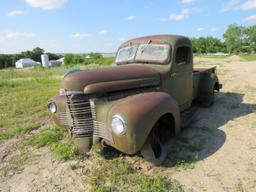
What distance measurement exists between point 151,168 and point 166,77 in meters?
1.58

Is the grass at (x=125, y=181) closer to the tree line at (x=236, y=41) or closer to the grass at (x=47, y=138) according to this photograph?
the grass at (x=47, y=138)

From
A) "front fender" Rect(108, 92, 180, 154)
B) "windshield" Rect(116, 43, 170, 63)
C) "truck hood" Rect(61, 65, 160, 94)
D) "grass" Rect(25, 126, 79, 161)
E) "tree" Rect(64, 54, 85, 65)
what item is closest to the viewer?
"front fender" Rect(108, 92, 180, 154)

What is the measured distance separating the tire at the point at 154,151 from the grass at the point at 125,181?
0.78ft

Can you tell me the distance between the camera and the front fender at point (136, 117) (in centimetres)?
269

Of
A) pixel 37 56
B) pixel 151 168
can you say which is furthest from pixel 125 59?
pixel 37 56

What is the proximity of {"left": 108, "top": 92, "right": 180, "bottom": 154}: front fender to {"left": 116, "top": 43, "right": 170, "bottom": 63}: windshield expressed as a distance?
1.14m

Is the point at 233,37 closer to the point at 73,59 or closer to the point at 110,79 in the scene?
the point at 73,59

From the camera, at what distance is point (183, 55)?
14.3 feet

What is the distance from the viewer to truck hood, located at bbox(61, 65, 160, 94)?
2.99 metres

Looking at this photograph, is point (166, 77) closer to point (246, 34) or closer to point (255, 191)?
point (255, 191)

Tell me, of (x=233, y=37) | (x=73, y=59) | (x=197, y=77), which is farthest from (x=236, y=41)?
(x=197, y=77)

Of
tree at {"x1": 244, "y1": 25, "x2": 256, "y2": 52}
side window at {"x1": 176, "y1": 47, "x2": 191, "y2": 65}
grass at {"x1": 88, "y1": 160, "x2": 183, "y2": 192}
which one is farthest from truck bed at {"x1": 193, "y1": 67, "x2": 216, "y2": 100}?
tree at {"x1": 244, "y1": 25, "x2": 256, "y2": 52}

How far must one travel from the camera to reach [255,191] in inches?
102

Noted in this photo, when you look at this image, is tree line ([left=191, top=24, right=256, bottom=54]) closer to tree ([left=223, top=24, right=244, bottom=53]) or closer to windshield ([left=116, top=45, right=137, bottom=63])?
tree ([left=223, top=24, right=244, bottom=53])
